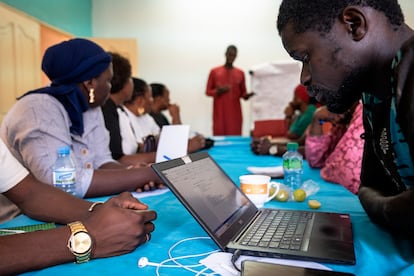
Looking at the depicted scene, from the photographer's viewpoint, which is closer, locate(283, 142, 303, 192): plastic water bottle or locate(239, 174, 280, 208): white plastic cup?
locate(239, 174, 280, 208): white plastic cup

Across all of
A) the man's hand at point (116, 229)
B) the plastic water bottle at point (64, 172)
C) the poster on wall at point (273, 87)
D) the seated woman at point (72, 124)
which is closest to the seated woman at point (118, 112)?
the seated woman at point (72, 124)

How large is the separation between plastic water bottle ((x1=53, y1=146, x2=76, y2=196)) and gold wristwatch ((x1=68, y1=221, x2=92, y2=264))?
40 cm

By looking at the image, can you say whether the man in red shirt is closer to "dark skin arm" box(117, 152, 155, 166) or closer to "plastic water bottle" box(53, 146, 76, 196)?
"dark skin arm" box(117, 152, 155, 166)

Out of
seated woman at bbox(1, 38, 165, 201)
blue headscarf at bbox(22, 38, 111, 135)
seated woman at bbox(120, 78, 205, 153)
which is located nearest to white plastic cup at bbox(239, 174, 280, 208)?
seated woman at bbox(1, 38, 165, 201)

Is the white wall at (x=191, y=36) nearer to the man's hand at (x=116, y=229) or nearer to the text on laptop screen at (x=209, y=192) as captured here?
the text on laptop screen at (x=209, y=192)

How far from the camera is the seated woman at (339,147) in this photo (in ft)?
4.26

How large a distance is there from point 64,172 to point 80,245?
43 cm

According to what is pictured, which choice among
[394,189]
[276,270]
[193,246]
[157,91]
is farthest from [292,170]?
[157,91]

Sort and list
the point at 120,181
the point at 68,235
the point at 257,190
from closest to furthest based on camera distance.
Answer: the point at 68,235 → the point at 257,190 → the point at 120,181

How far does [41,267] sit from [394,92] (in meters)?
0.67

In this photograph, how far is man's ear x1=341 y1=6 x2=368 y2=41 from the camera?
2.06ft

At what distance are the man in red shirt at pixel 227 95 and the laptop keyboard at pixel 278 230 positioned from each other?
13.4ft

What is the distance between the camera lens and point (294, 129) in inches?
124

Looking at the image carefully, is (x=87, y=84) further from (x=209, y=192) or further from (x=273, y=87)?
(x=273, y=87)
